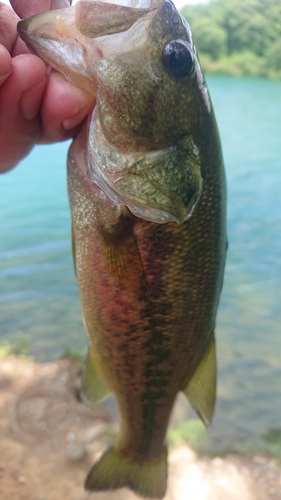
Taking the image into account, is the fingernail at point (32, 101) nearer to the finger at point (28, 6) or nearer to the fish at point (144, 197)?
the fish at point (144, 197)

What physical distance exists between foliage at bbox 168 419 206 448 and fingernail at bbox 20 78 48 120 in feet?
11.4

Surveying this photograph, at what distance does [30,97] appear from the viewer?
122 centimetres

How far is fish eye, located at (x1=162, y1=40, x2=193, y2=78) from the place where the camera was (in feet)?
3.72

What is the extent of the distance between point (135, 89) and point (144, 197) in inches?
11.7

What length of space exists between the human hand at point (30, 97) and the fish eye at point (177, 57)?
24 cm

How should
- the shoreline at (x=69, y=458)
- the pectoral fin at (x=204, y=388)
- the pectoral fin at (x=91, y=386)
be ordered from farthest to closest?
the shoreline at (x=69, y=458) → the pectoral fin at (x=91, y=386) → the pectoral fin at (x=204, y=388)

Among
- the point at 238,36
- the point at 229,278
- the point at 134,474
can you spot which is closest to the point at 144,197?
the point at 134,474

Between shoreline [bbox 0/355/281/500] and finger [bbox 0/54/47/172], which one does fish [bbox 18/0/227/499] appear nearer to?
finger [bbox 0/54/47/172]

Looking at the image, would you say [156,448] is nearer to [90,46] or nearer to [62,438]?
[90,46]

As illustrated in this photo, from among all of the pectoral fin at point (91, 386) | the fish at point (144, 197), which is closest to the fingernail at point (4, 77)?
the fish at point (144, 197)

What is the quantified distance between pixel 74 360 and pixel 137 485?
10.5 ft

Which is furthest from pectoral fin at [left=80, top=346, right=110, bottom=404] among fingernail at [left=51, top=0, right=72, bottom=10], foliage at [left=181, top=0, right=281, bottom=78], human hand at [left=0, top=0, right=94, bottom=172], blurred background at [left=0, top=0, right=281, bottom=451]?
foliage at [left=181, top=0, right=281, bottom=78]

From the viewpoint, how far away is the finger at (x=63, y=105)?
119 centimetres

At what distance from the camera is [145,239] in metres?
1.28
